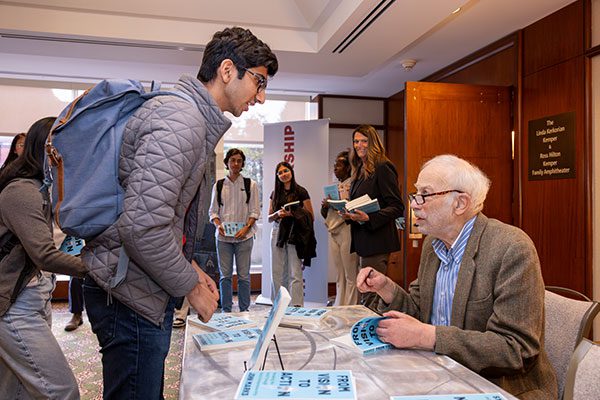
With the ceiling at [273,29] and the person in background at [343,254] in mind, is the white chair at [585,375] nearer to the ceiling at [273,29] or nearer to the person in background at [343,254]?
the ceiling at [273,29]

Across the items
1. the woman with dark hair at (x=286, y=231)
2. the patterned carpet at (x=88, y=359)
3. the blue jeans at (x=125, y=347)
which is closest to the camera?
the blue jeans at (x=125, y=347)

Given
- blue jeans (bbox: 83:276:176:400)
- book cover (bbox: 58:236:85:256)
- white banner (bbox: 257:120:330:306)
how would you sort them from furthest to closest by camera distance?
1. white banner (bbox: 257:120:330:306)
2. book cover (bbox: 58:236:85:256)
3. blue jeans (bbox: 83:276:176:400)

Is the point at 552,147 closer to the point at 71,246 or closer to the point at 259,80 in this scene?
the point at 259,80

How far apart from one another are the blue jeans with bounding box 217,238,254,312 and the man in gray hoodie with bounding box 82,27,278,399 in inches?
132

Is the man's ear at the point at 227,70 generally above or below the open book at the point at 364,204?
above

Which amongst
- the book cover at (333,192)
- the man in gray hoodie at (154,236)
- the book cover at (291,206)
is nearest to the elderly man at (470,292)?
the man in gray hoodie at (154,236)

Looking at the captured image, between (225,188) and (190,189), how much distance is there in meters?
3.64

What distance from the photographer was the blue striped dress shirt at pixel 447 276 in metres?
1.54

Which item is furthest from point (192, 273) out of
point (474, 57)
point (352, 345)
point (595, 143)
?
point (474, 57)

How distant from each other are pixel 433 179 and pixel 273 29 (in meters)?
3.02

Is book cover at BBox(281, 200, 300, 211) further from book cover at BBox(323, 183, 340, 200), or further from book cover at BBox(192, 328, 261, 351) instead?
book cover at BBox(192, 328, 261, 351)

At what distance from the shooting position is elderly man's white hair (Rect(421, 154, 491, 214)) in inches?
61.4

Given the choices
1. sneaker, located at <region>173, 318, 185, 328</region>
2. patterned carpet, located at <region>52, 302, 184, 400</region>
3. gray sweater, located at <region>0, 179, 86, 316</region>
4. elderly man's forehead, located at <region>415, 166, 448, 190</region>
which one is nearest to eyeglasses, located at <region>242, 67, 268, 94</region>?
elderly man's forehead, located at <region>415, 166, 448, 190</region>

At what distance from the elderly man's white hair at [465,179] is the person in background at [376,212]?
1856mm
